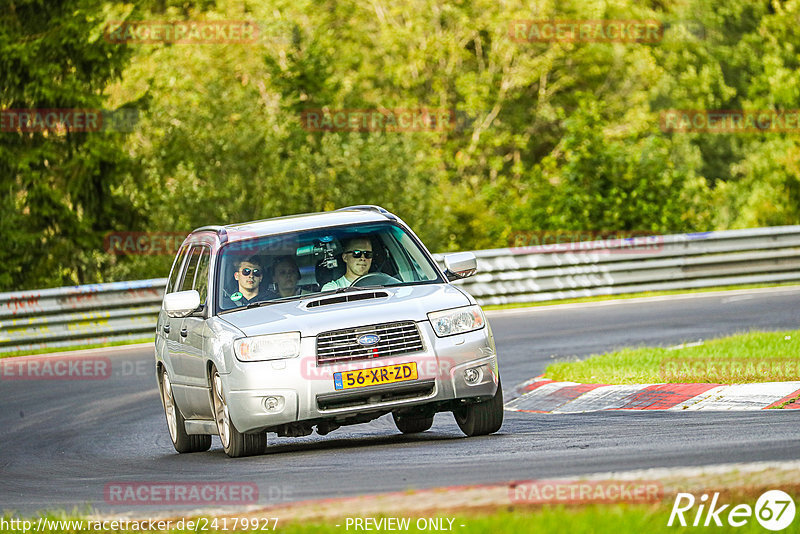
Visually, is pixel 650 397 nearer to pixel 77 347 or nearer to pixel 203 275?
pixel 203 275

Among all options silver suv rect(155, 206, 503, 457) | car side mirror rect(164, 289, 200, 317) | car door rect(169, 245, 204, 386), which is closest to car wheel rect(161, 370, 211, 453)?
silver suv rect(155, 206, 503, 457)

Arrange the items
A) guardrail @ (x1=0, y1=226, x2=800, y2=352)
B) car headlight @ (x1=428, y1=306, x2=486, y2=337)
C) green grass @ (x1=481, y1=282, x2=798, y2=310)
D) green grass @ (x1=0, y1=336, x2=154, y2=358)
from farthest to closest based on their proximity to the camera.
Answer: guardrail @ (x1=0, y1=226, x2=800, y2=352) < green grass @ (x1=481, y1=282, x2=798, y2=310) < green grass @ (x1=0, y1=336, x2=154, y2=358) < car headlight @ (x1=428, y1=306, x2=486, y2=337)

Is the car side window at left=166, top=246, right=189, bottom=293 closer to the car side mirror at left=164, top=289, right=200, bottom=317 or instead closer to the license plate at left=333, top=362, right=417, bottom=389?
the car side mirror at left=164, top=289, right=200, bottom=317

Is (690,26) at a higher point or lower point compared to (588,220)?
higher

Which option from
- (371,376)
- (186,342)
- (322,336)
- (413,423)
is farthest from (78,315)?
(371,376)

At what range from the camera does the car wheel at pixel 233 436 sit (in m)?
9.33

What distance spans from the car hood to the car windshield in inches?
11.5

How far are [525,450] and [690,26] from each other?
5420 cm

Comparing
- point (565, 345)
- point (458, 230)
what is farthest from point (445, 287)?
point (458, 230)

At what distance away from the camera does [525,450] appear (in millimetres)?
8188

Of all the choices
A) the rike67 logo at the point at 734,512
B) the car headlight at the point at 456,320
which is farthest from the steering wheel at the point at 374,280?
the rike67 logo at the point at 734,512

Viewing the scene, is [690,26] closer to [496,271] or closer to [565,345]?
[496,271]

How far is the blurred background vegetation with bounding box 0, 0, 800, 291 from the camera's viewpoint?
1171 inches

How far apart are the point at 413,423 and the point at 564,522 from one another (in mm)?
5507
